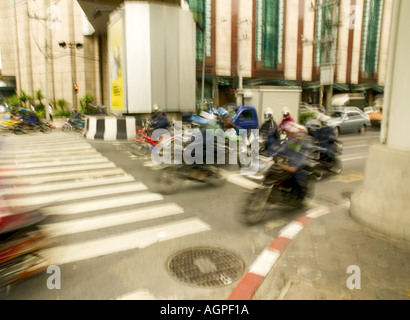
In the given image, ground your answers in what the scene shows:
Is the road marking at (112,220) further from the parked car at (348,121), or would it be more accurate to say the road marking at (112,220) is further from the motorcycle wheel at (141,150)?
the parked car at (348,121)

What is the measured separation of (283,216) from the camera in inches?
227

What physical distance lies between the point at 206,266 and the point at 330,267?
60.1 inches

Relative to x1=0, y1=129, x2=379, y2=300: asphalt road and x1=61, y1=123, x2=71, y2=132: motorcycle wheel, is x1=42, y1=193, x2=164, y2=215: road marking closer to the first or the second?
x1=0, y1=129, x2=379, y2=300: asphalt road

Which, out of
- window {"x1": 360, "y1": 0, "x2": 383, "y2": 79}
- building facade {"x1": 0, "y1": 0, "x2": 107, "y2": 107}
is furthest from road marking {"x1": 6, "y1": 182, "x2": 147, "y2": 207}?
window {"x1": 360, "y1": 0, "x2": 383, "y2": 79}

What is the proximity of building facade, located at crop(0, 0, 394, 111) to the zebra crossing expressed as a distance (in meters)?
14.9

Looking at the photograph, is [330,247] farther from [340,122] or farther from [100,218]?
[340,122]

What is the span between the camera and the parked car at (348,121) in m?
19.2

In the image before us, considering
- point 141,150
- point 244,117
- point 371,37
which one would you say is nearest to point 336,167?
point 244,117

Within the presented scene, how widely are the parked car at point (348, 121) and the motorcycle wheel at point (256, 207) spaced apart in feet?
49.8

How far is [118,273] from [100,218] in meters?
1.97

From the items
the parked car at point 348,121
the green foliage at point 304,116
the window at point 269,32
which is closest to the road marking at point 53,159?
the parked car at point 348,121

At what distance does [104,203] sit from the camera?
6355 millimetres

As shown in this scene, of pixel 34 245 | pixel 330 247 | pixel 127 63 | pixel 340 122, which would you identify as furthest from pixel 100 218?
pixel 340 122
